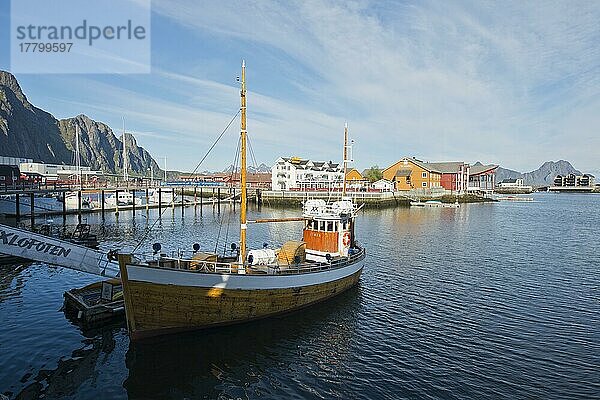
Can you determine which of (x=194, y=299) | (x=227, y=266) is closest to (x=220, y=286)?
(x=194, y=299)

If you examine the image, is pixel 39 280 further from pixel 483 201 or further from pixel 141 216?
pixel 483 201

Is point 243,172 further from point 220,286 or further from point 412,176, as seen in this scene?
point 412,176

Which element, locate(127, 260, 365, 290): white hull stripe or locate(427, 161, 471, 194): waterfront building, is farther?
locate(427, 161, 471, 194): waterfront building

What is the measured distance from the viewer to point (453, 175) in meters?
119

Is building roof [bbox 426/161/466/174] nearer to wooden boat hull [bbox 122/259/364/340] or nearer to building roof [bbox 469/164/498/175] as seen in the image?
building roof [bbox 469/164/498/175]

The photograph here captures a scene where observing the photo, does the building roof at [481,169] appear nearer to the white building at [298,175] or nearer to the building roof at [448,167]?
the building roof at [448,167]

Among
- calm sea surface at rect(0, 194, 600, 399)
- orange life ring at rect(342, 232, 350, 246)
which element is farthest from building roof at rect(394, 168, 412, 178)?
orange life ring at rect(342, 232, 350, 246)

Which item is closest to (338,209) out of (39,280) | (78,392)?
(78,392)

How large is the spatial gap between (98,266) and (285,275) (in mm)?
8359

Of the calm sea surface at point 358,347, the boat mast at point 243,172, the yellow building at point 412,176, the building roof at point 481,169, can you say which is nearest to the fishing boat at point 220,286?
the boat mast at point 243,172

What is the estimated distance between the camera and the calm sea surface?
12227 millimetres

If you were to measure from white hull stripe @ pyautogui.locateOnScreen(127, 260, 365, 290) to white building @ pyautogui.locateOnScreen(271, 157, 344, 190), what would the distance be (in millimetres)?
80681

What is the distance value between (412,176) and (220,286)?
102674mm

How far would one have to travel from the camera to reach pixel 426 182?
359ft
